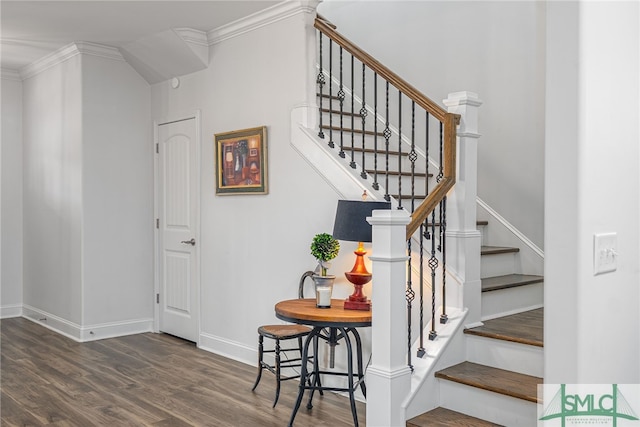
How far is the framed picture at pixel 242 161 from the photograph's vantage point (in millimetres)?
4484

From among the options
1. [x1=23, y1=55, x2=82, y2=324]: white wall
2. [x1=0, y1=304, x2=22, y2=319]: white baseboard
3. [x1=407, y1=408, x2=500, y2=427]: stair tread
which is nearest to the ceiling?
[x1=23, y1=55, x2=82, y2=324]: white wall

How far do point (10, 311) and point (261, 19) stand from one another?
14.6 ft

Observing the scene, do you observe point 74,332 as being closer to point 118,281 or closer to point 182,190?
point 118,281

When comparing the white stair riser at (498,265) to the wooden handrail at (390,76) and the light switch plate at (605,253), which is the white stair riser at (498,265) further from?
the light switch plate at (605,253)

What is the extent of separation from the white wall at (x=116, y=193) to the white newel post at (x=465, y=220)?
11.0 feet

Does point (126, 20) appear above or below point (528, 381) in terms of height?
above

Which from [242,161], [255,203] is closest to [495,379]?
[255,203]

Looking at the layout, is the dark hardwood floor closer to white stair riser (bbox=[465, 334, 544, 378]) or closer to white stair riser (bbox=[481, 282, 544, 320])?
white stair riser (bbox=[465, 334, 544, 378])

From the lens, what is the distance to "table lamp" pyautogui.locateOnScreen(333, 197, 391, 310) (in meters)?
3.27

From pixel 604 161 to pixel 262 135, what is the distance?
2978 millimetres

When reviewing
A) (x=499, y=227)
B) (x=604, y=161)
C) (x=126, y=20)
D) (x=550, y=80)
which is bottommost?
(x=499, y=227)

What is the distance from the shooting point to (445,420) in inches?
118

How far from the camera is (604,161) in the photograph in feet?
5.98

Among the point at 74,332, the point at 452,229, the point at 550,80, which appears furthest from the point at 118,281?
the point at 550,80
